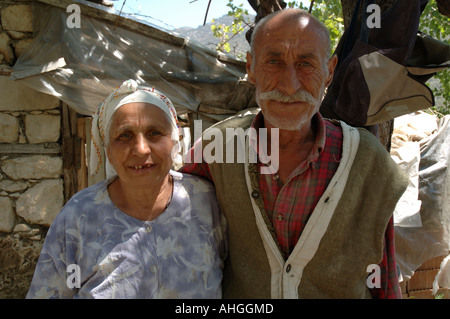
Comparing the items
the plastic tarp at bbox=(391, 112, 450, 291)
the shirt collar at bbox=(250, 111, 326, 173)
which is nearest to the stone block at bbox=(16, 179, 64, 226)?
the shirt collar at bbox=(250, 111, 326, 173)

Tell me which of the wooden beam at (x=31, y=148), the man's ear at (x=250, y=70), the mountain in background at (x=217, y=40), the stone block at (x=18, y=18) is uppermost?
the mountain in background at (x=217, y=40)

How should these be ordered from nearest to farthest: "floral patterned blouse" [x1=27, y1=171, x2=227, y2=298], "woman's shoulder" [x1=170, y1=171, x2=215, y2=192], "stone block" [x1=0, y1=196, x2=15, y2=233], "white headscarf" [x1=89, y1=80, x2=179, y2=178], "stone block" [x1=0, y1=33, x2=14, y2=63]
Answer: "floral patterned blouse" [x1=27, y1=171, x2=227, y2=298], "white headscarf" [x1=89, y1=80, x2=179, y2=178], "woman's shoulder" [x1=170, y1=171, x2=215, y2=192], "stone block" [x1=0, y1=33, x2=14, y2=63], "stone block" [x1=0, y1=196, x2=15, y2=233]

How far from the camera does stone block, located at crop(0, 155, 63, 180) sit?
3.97 m

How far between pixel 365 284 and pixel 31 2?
3.90 meters

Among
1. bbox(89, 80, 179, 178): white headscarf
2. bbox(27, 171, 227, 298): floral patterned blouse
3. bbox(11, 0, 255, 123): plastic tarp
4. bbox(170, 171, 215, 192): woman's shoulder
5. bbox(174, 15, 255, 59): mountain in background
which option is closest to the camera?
bbox(27, 171, 227, 298): floral patterned blouse

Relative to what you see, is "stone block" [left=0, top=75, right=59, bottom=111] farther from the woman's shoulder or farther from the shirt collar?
the shirt collar

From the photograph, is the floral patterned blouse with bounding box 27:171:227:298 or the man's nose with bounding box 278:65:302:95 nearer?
the floral patterned blouse with bounding box 27:171:227:298

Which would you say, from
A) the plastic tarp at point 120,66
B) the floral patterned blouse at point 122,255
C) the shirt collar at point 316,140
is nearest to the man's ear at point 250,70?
the shirt collar at point 316,140

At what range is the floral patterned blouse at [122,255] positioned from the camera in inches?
60.9

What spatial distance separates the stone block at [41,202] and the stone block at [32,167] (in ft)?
0.28

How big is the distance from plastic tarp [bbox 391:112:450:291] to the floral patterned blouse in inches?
106

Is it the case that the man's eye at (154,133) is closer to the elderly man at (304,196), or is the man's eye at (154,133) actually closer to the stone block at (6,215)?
the elderly man at (304,196)
